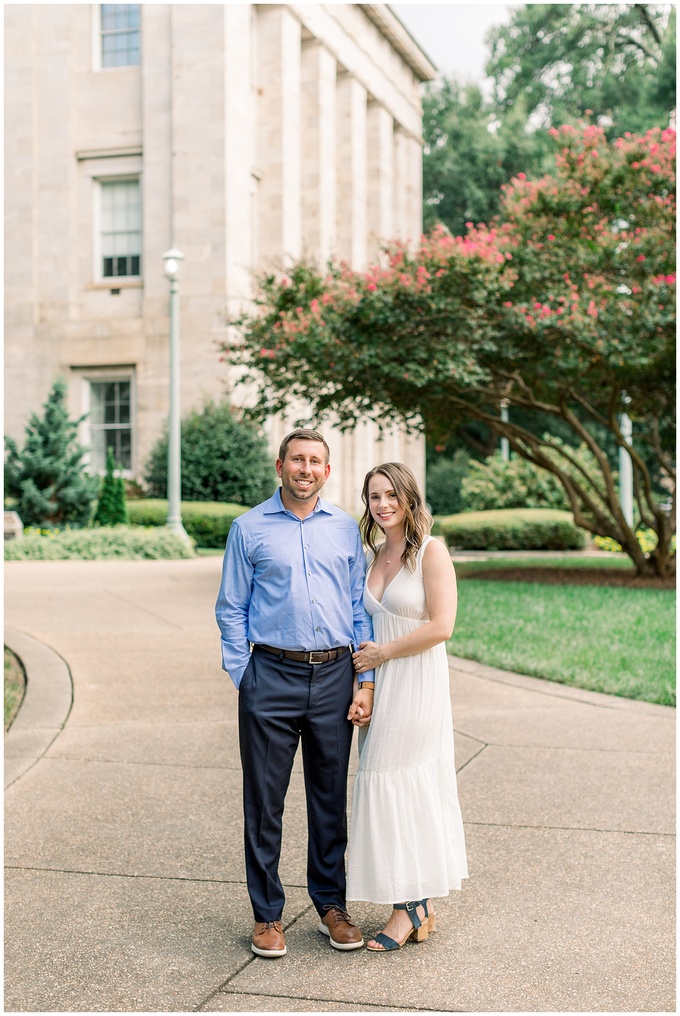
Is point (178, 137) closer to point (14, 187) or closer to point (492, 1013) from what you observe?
point (14, 187)

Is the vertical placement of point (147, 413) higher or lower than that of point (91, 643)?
higher

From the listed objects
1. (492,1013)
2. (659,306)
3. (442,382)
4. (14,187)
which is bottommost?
(492,1013)

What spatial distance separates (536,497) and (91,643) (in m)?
22.3

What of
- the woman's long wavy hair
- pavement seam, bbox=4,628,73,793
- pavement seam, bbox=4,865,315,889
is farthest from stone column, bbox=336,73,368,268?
the woman's long wavy hair

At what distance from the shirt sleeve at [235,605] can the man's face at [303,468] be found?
0.25 meters

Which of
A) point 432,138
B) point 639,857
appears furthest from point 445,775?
point 432,138

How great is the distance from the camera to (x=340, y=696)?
3895 mm

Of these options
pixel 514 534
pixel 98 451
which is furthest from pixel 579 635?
pixel 98 451

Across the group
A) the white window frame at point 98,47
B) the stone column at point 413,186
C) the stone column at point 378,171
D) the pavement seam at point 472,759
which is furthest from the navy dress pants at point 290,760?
the stone column at point 413,186

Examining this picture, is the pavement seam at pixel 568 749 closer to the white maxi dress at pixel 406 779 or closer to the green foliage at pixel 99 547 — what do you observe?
the white maxi dress at pixel 406 779

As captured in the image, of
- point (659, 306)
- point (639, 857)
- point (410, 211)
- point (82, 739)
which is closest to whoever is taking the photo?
point (639, 857)

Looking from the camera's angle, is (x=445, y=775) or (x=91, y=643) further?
(x=91, y=643)

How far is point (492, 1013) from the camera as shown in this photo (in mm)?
3275

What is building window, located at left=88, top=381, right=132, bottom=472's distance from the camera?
27672 mm
